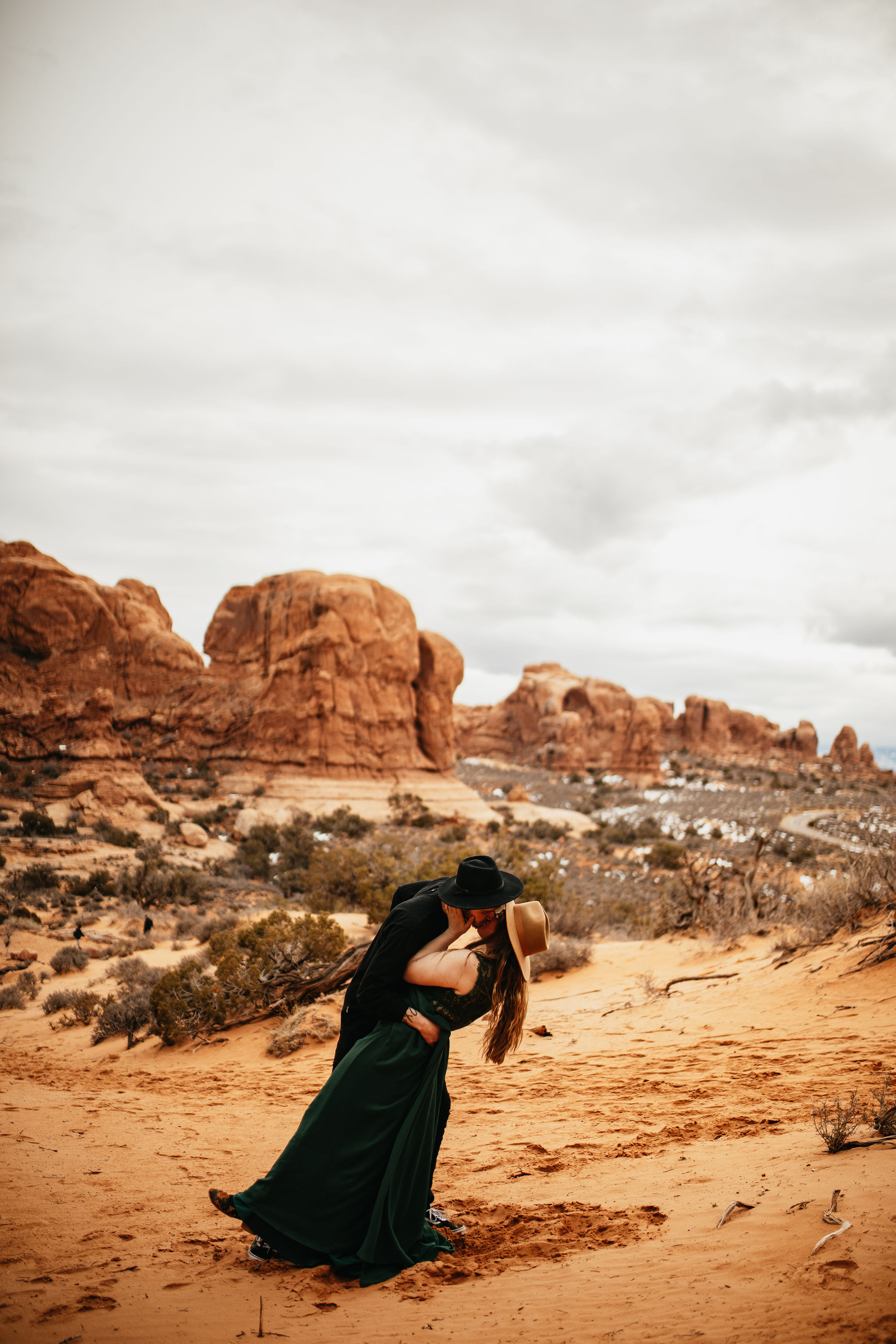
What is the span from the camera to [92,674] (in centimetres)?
3052

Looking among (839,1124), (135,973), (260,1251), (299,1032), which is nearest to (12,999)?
(135,973)

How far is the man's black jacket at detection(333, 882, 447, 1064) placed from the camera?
9.77 ft

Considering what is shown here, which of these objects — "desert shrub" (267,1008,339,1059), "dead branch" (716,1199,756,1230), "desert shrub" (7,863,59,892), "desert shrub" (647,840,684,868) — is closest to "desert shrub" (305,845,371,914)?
"desert shrub" (7,863,59,892)

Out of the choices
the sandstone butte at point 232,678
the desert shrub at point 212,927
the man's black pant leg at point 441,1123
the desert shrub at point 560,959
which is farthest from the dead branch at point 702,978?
the sandstone butte at point 232,678

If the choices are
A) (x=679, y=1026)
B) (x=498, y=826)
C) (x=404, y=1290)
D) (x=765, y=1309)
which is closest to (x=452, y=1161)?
(x=404, y=1290)

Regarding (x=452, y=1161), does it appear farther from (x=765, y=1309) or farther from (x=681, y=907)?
(x=681, y=907)

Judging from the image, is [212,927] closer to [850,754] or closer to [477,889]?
[477,889]

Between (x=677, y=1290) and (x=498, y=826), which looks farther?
(x=498, y=826)

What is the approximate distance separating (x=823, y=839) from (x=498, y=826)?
12.1 metres

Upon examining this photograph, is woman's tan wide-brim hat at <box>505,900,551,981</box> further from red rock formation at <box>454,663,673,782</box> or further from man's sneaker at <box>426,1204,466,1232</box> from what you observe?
red rock formation at <box>454,663,673,782</box>

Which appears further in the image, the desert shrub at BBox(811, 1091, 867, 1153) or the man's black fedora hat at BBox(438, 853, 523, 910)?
the desert shrub at BBox(811, 1091, 867, 1153)

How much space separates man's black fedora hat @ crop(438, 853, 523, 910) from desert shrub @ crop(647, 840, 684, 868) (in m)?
21.7

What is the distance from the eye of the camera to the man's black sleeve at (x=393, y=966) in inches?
117

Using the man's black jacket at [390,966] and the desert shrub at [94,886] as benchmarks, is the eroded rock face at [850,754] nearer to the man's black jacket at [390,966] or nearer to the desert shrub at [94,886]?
the desert shrub at [94,886]
